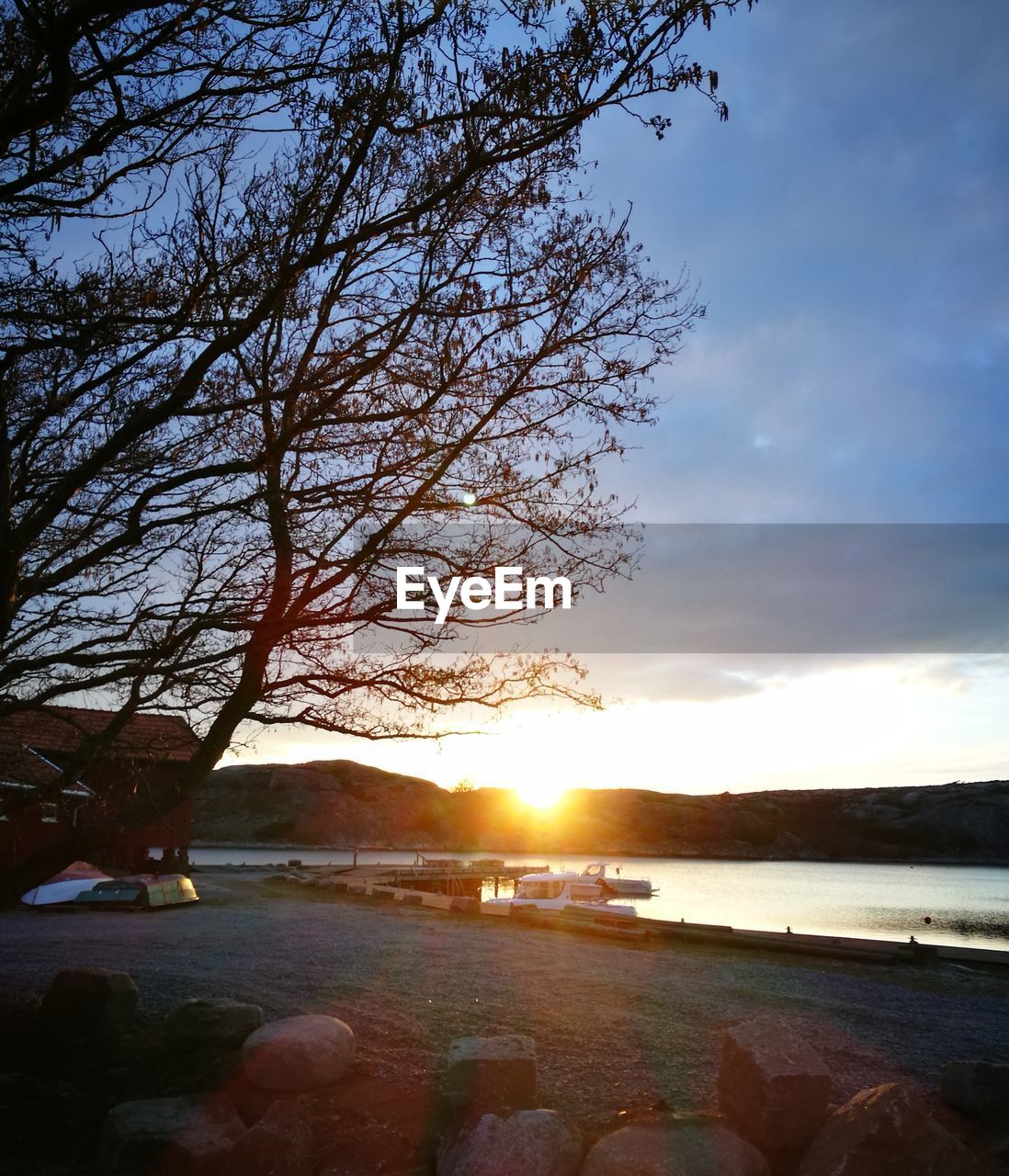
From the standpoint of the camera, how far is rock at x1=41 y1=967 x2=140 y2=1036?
9164 millimetres

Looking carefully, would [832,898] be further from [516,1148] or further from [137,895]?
[516,1148]

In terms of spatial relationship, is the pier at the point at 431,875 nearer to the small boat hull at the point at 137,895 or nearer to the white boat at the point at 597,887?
the white boat at the point at 597,887

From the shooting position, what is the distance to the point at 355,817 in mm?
145750

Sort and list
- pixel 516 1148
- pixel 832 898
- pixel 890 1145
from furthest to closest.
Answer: pixel 832 898 < pixel 516 1148 < pixel 890 1145

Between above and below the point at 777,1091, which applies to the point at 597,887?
below

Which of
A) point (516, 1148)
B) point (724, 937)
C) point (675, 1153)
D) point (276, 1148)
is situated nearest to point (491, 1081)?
point (516, 1148)

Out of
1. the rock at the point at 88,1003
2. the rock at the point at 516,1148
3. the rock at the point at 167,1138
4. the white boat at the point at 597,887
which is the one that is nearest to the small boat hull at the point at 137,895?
the rock at the point at 88,1003

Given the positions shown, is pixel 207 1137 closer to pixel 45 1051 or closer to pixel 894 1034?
pixel 45 1051

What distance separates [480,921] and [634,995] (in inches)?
442

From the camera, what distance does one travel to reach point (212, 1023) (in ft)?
27.8

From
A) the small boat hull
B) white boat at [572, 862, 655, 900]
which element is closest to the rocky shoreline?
the small boat hull

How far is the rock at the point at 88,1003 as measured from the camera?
9164mm

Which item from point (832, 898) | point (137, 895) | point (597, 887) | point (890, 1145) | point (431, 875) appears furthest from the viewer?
point (832, 898)

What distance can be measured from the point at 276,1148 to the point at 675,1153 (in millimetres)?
2896
